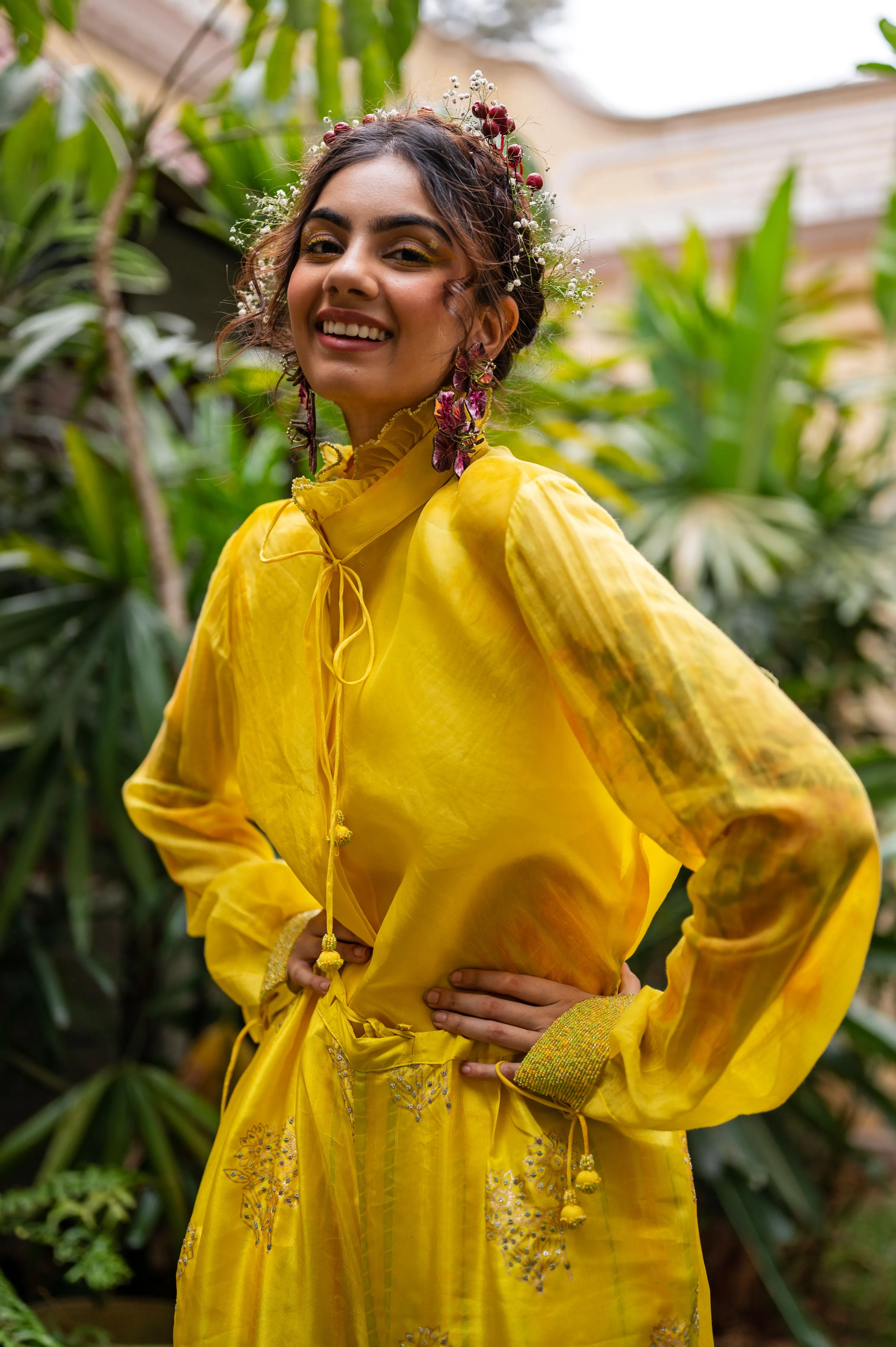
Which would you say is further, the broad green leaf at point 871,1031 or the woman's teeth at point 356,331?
the broad green leaf at point 871,1031

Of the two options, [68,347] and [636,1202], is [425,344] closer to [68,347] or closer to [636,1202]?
[636,1202]

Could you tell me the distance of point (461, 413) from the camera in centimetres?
88

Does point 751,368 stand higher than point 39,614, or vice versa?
point 751,368

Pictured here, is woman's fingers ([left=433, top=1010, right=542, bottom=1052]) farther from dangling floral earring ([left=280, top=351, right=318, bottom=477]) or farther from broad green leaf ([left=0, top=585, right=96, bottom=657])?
broad green leaf ([left=0, top=585, right=96, bottom=657])

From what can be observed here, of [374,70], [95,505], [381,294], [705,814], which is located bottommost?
[705,814]

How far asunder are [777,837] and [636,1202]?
0.34 m

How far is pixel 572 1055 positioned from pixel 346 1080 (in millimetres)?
191

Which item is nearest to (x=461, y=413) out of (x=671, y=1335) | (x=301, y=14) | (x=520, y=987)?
(x=520, y=987)

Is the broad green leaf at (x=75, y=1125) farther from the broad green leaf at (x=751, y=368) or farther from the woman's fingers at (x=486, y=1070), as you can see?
the broad green leaf at (x=751, y=368)

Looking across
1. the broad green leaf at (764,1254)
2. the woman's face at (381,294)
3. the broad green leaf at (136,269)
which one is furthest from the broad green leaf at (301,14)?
the broad green leaf at (764,1254)

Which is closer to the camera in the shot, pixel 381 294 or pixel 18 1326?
pixel 381 294

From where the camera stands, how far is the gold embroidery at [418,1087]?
2.82ft

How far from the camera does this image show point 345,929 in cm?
96

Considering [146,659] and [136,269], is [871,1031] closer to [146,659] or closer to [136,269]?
[146,659]
